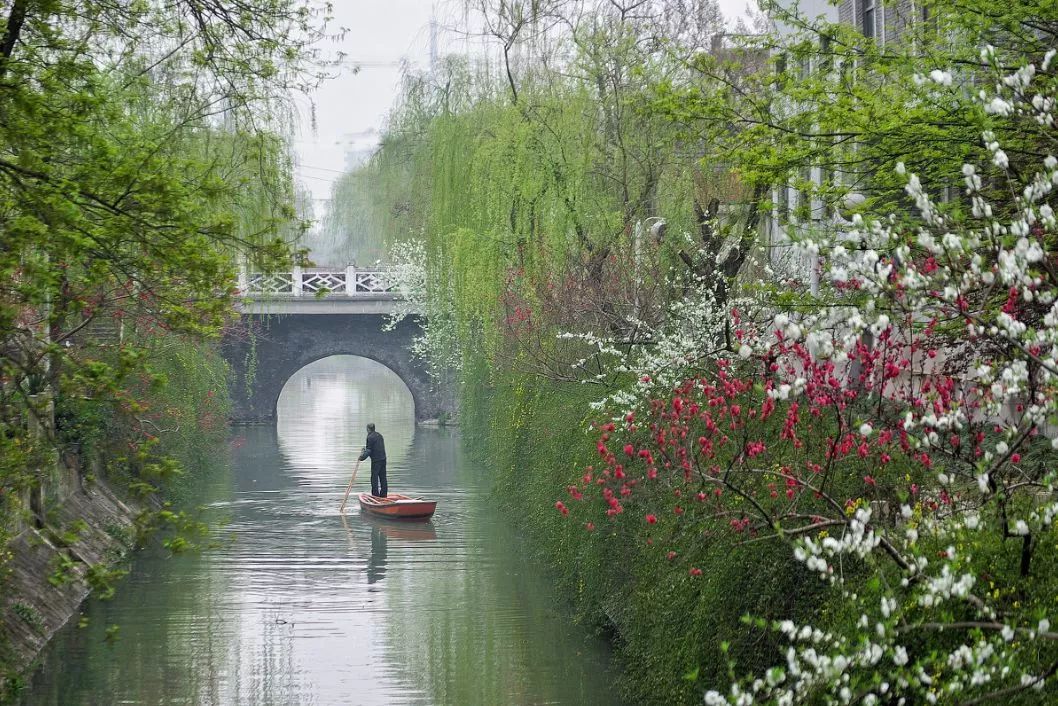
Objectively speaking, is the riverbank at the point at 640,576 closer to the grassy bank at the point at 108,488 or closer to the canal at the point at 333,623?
the canal at the point at 333,623

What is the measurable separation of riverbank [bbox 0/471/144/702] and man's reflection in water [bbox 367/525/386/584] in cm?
339

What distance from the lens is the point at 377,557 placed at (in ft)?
67.8

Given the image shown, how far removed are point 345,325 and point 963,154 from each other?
3397 cm

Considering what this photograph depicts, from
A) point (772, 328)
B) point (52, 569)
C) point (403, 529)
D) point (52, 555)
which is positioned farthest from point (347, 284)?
point (772, 328)

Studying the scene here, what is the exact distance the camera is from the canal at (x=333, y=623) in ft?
43.1

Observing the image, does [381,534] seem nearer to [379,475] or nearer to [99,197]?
[379,475]

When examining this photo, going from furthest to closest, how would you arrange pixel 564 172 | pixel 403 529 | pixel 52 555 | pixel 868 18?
pixel 403 529 < pixel 564 172 < pixel 868 18 < pixel 52 555

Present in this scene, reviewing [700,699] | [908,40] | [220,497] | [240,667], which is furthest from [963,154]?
[220,497]

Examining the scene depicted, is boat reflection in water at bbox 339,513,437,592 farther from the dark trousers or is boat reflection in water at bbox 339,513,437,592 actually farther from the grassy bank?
the grassy bank

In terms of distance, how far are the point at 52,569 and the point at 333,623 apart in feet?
10.3

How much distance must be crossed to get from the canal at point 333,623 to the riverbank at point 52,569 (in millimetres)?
308

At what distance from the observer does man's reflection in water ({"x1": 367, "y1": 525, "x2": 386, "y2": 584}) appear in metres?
19.1

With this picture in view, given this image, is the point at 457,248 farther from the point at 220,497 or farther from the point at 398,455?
the point at 398,455

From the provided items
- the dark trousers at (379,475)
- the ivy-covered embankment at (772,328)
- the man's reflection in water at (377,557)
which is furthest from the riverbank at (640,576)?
the dark trousers at (379,475)
